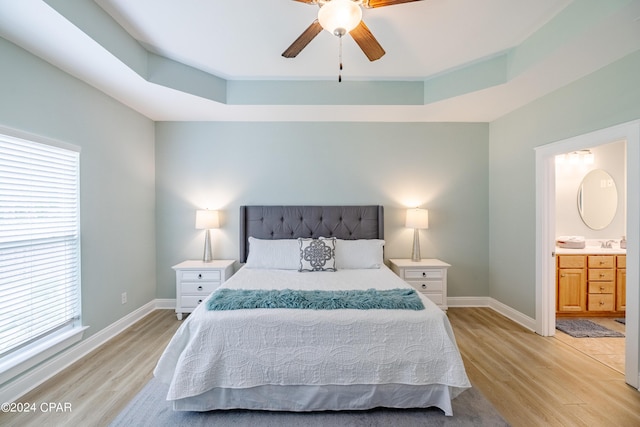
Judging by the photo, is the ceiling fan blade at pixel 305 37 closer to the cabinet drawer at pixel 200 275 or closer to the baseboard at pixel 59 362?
the cabinet drawer at pixel 200 275

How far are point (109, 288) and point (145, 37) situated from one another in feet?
8.19

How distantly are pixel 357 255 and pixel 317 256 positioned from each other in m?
0.49

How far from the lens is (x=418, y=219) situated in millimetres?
3500

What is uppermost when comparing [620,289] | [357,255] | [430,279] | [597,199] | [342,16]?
[342,16]

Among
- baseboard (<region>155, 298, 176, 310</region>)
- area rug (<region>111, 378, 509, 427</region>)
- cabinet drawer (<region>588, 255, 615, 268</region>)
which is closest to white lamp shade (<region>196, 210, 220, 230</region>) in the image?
baseboard (<region>155, 298, 176, 310</region>)

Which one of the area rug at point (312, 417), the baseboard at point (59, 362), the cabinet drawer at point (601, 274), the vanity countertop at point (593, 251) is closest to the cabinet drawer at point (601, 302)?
the cabinet drawer at point (601, 274)

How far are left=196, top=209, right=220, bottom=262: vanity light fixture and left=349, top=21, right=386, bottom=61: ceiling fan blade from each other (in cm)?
258

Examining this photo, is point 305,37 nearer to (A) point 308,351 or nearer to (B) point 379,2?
(B) point 379,2

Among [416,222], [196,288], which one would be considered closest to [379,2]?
[416,222]

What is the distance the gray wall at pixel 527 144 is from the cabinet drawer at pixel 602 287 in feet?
3.11

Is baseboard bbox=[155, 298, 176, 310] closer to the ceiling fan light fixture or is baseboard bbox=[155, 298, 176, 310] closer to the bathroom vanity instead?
the ceiling fan light fixture

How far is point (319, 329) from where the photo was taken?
1.80 m

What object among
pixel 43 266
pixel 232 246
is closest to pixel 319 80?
pixel 232 246

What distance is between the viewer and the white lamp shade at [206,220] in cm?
344
